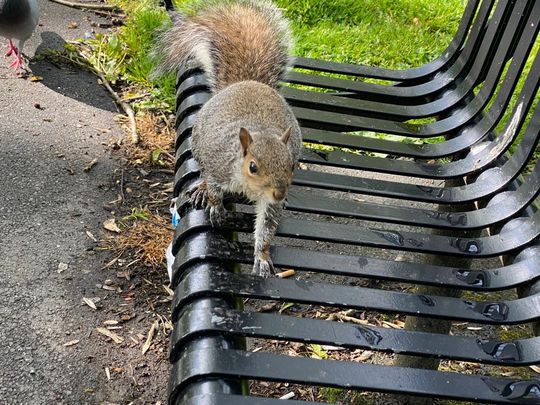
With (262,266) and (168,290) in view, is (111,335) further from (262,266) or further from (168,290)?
(262,266)

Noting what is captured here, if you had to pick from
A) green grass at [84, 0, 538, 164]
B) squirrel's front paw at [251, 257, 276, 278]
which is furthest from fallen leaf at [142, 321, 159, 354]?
green grass at [84, 0, 538, 164]

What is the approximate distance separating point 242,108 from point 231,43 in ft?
0.98

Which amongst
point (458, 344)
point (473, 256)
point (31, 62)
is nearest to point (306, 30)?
point (31, 62)

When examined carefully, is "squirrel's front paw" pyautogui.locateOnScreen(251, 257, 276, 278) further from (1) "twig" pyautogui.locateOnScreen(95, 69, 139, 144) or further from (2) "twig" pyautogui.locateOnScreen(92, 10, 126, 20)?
(2) "twig" pyautogui.locateOnScreen(92, 10, 126, 20)

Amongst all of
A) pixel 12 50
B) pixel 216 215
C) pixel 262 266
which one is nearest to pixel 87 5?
pixel 12 50

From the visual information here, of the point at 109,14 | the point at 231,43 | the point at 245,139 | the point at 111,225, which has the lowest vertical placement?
the point at 111,225

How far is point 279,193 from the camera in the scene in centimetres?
139

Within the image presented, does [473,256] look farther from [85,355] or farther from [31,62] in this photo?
[31,62]

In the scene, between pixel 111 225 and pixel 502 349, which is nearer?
pixel 502 349

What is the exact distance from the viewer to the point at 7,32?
2754 millimetres

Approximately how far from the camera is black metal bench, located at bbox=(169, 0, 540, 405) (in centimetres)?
107

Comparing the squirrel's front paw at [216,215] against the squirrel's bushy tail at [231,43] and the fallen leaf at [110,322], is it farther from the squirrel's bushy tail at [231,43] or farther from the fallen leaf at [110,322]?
the fallen leaf at [110,322]

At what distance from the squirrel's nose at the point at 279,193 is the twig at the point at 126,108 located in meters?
1.24

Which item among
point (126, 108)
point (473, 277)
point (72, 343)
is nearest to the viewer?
point (473, 277)
